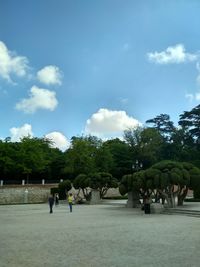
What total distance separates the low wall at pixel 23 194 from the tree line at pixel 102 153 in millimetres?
4815

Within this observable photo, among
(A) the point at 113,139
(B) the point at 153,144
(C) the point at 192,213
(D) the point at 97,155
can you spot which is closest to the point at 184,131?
(B) the point at 153,144

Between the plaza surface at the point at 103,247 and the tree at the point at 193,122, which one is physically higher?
the tree at the point at 193,122

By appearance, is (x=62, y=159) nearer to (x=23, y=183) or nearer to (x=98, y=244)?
(x=23, y=183)

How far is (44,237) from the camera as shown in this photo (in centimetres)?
1466

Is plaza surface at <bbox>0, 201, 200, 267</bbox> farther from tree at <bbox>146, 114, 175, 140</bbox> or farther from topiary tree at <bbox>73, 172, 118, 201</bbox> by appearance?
tree at <bbox>146, 114, 175, 140</bbox>

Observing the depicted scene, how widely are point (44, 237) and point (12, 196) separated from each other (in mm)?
41512

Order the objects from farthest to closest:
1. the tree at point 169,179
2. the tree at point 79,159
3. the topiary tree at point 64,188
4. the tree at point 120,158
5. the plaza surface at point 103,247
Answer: the tree at point 120,158 < the tree at point 79,159 < the topiary tree at point 64,188 < the tree at point 169,179 < the plaza surface at point 103,247

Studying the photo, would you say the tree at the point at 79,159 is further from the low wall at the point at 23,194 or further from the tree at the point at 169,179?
the tree at the point at 169,179

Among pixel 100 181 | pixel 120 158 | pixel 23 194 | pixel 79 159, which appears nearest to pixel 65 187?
pixel 23 194

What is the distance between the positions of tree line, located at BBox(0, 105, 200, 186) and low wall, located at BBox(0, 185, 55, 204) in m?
4.82

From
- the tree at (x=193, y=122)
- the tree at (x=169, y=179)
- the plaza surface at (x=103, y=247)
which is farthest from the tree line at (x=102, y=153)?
the plaza surface at (x=103, y=247)

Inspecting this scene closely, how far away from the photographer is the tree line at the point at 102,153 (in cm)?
6269

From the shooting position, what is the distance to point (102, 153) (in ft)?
214

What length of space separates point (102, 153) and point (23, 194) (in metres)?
15.5
